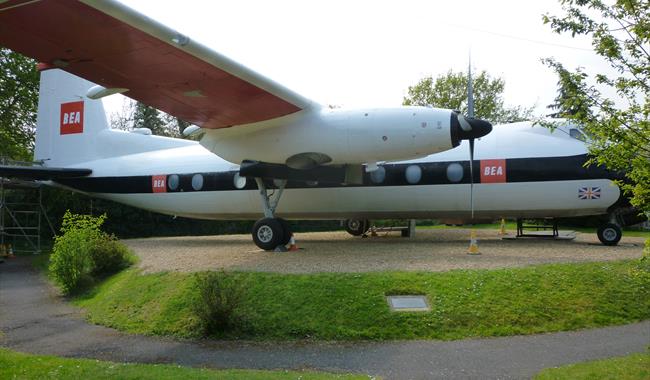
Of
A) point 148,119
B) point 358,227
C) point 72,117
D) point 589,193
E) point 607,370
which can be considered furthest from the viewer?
point 148,119

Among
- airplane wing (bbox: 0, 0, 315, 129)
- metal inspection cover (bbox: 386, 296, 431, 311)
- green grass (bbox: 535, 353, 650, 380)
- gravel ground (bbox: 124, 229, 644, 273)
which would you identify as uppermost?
airplane wing (bbox: 0, 0, 315, 129)

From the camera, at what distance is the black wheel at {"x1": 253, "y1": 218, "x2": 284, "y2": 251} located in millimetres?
14539

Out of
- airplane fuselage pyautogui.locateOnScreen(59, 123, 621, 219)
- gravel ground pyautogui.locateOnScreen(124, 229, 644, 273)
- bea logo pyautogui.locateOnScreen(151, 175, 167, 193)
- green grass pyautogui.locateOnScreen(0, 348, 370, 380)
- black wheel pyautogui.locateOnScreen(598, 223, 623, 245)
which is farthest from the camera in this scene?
bea logo pyautogui.locateOnScreen(151, 175, 167, 193)

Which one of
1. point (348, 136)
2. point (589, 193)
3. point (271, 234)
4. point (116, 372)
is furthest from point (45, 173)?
point (589, 193)

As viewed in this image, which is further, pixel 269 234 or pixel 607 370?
pixel 269 234

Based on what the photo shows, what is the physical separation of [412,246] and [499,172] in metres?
3.54

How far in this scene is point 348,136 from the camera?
12.6 m

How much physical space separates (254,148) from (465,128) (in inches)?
226

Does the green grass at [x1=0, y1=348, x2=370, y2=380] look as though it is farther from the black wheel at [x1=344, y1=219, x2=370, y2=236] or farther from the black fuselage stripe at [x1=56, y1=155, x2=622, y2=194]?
the black wheel at [x1=344, y1=219, x2=370, y2=236]

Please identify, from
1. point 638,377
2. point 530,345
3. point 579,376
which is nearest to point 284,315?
point 530,345

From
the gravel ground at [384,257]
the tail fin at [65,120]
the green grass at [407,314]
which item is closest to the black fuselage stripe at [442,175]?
the gravel ground at [384,257]

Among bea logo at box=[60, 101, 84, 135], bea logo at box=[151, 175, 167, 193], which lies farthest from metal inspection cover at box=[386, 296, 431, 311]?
bea logo at box=[60, 101, 84, 135]

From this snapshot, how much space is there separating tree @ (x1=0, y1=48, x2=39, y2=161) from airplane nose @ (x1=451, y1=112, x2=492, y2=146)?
26853 mm

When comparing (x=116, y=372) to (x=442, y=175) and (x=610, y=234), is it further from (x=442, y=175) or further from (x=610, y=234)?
(x=610, y=234)
